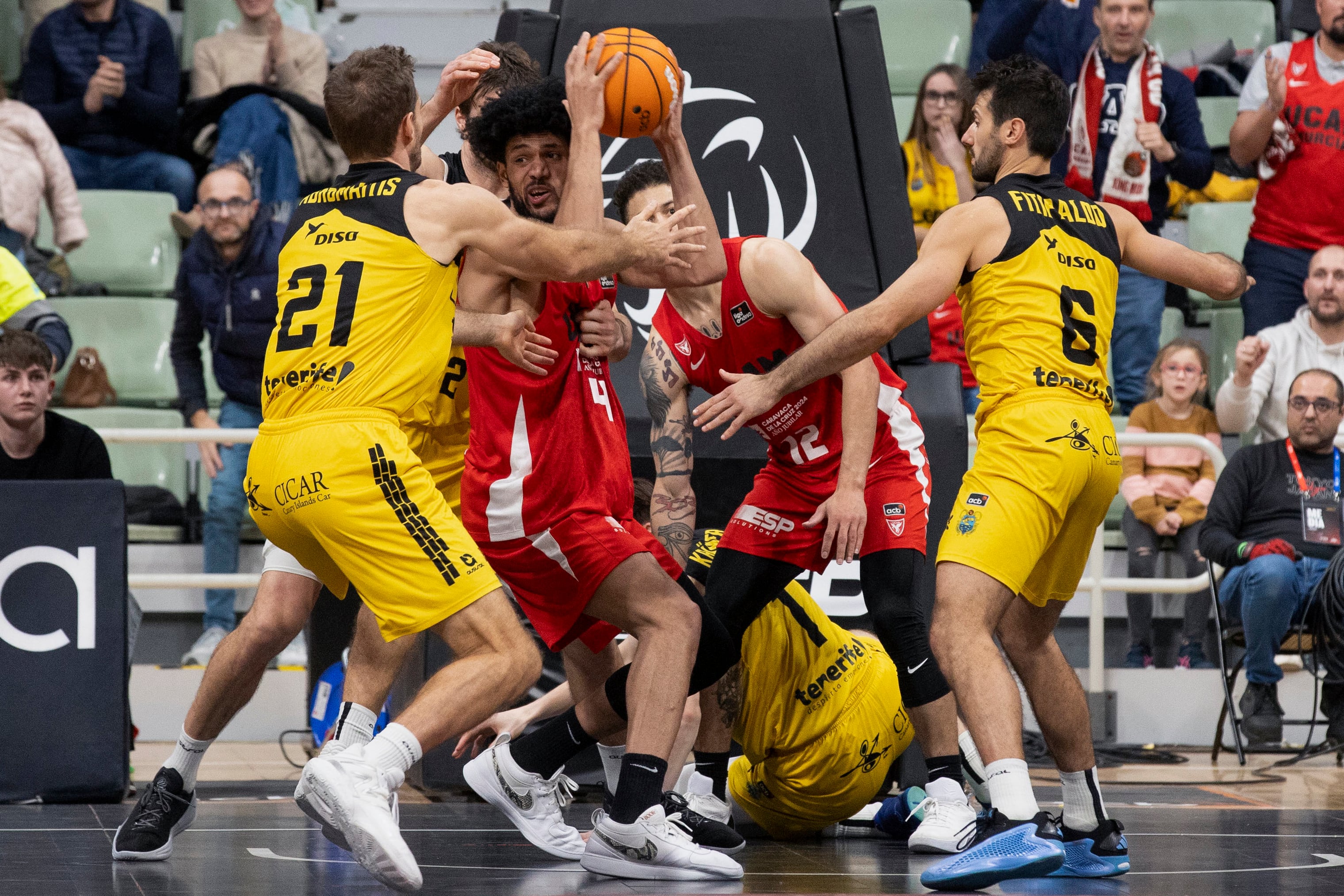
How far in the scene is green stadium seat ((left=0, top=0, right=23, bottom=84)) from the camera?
10.7m

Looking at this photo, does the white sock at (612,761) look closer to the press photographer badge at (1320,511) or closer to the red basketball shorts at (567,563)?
the red basketball shorts at (567,563)

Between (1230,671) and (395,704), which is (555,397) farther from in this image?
(1230,671)

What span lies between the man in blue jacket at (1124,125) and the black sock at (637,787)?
5.61 m

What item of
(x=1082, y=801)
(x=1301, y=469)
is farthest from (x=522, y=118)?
(x=1301, y=469)

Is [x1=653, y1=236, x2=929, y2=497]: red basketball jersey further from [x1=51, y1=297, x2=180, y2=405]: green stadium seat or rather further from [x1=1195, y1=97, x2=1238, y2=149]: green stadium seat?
[x1=1195, y1=97, x2=1238, y2=149]: green stadium seat

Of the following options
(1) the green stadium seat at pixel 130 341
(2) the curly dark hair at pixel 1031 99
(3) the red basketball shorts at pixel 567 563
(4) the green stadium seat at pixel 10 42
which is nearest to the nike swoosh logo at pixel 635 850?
(3) the red basketball shorts at pixel 567 563

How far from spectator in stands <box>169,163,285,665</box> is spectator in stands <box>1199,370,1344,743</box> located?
16.4ft

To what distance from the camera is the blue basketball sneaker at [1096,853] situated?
4289 mm

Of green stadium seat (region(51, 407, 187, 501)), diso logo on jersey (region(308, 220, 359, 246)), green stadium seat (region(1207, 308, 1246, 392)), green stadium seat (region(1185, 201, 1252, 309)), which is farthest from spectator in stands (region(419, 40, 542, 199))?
green stadium seat (region(1185, 201, 1252, 309))

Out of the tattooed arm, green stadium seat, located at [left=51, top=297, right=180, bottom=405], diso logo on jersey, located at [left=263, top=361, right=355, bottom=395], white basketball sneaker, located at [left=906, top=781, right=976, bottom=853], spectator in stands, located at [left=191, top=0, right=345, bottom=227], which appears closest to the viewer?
diso logo on jersey, located at [left=263, top=361, right=355, bottom=395]

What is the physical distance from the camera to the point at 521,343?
14.1 feet

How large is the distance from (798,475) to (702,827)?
1.18 m

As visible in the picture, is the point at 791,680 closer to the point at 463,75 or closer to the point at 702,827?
the point at 702,827

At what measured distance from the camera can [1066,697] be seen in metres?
4.45
